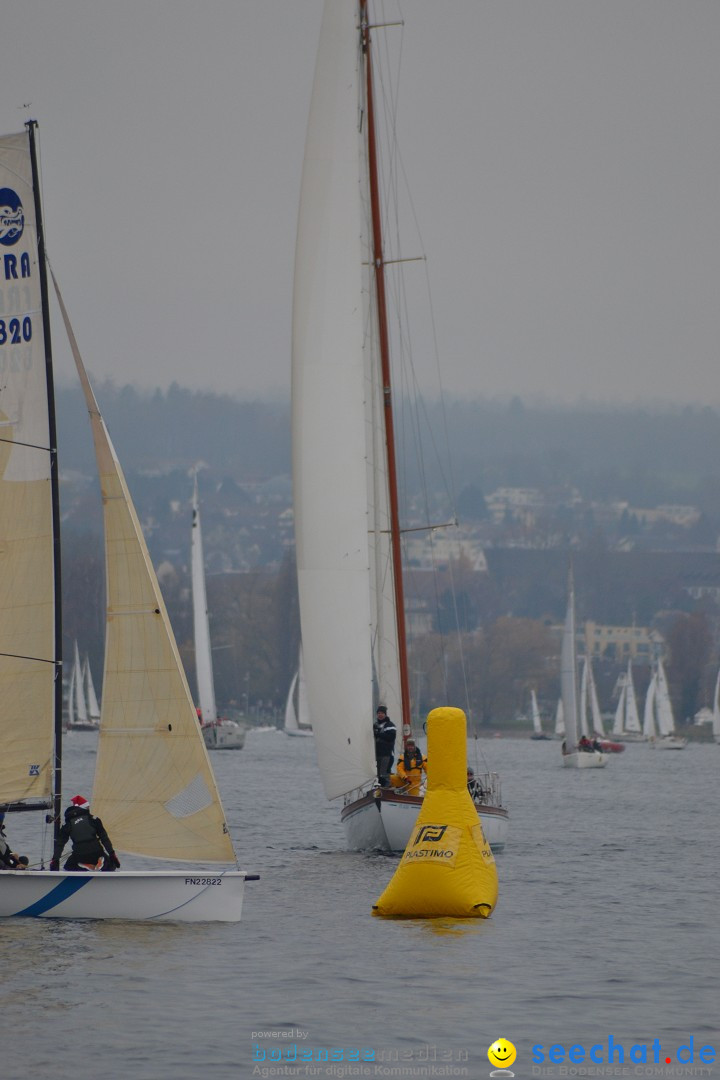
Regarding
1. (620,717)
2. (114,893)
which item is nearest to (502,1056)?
(114,893)

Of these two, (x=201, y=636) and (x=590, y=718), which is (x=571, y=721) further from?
(x=590, y=718)

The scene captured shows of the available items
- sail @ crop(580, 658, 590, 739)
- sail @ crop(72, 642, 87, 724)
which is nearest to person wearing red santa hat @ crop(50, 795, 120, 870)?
sail @ crop(580, 658, 590, 739)

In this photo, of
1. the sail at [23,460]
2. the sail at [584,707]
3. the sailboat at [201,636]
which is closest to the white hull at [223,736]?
the sailboat at [201,636]

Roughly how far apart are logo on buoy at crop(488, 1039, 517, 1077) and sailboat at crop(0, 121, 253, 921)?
548 centimetres

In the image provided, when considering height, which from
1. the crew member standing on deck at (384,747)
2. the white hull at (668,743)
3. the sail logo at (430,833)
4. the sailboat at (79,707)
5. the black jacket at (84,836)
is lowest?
the white hull at (668,743)

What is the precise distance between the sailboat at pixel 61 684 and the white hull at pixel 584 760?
6111 centimetres

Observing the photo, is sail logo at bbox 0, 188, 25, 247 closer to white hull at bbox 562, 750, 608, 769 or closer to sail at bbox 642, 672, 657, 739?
white hull at bbox 562, 750, 608, 769

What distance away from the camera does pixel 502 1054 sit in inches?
606

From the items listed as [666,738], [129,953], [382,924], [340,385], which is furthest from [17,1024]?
[666,738]

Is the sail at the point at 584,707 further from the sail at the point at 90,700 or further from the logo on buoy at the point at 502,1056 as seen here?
the logo on buoy at the point at 502,1056

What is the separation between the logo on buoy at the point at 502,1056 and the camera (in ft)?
48.9

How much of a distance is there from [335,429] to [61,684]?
35.0ft

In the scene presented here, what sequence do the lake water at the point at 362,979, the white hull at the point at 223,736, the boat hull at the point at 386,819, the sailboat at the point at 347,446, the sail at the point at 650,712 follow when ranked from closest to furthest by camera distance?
the lake water at the point at 362,979 → the boat hull at the point at 386,819 → the sailboat at the point at 347,446 → the white hull at the point at 223,736 → the sail at the point at 650,712

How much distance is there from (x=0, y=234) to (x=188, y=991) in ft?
30.4
